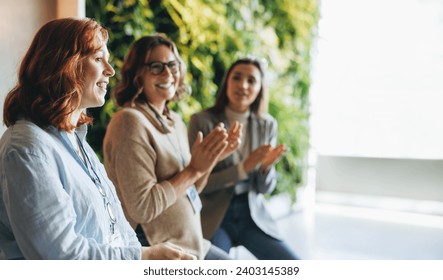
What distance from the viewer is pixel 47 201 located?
616 mm

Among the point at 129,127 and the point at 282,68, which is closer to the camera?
the point at 129,127

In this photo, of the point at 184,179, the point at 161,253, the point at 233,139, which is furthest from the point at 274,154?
the point at 161,253

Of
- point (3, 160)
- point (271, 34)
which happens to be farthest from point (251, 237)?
point (271, 34)

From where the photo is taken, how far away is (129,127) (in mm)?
964

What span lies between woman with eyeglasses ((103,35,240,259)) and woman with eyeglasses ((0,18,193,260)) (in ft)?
0.59

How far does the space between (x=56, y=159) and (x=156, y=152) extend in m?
0.35

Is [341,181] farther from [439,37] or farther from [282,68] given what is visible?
[439,37]

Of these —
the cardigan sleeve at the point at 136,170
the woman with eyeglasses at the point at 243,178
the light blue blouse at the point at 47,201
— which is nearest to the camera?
the light blue blouse at the point at 47,201

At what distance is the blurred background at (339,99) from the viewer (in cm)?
169

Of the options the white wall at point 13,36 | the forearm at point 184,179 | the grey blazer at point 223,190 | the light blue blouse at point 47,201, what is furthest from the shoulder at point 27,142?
the grey blazer at point 223,190

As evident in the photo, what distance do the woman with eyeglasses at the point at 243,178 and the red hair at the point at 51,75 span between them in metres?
0.70

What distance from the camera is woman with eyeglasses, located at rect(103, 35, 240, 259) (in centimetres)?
95

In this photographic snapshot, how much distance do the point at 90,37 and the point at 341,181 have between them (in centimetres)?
192

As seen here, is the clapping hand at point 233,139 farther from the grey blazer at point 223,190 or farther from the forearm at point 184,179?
the grey blazer at point 223,190
